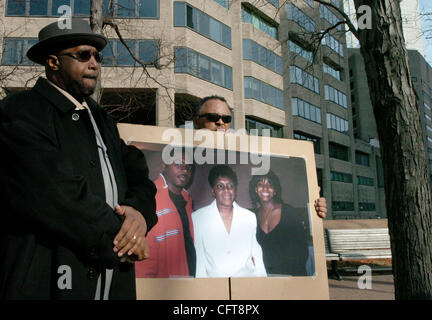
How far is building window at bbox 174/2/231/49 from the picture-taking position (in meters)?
22.2

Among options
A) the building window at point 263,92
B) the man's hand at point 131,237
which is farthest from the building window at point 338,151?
the man's hand at point 131,237

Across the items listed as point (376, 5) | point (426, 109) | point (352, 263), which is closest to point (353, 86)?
point (426, 109)

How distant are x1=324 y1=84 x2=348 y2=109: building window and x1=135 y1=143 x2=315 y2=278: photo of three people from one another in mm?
38521

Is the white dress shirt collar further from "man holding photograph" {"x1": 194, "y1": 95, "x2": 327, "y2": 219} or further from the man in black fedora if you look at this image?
"man holding photograph" {"x1": 194, "y1": 95, "x2": 327, "y2": 219}

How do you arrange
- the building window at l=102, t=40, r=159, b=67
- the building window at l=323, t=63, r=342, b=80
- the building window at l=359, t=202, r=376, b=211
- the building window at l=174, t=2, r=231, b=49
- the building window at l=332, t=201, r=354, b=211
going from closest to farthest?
the building window at l=102, t=40, r=159, b=67 → the building window at l=174, t=2, r=231, b=49 → the building window at l=332, t=201, r=354, b=211 → the building window at l=323, t=63, r=342, b=80 → the building window at l=359, t=202, r=376, b=211

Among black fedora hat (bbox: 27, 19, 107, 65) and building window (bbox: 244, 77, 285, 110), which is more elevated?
building window (bbox: 244, 77, 285, 110)

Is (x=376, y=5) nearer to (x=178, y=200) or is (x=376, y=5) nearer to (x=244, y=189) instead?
(x=244, y=189)

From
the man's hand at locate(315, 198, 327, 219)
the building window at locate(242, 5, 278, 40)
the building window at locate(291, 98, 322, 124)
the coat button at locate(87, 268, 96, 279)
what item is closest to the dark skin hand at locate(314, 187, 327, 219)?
the man's hand at locate(315, 198, 327, 219)

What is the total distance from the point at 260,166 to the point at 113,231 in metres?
1.50

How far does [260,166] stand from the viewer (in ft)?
8.77

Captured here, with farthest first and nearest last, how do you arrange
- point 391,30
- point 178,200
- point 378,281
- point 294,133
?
point 294,133 → point 378,281 → point 391,30 → point 178,200

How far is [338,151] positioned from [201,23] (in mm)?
24965

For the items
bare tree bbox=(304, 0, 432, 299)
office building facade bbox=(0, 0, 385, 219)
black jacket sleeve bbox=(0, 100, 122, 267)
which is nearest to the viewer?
black jacket sleeve bbox=(0, 100, 122, 267)
